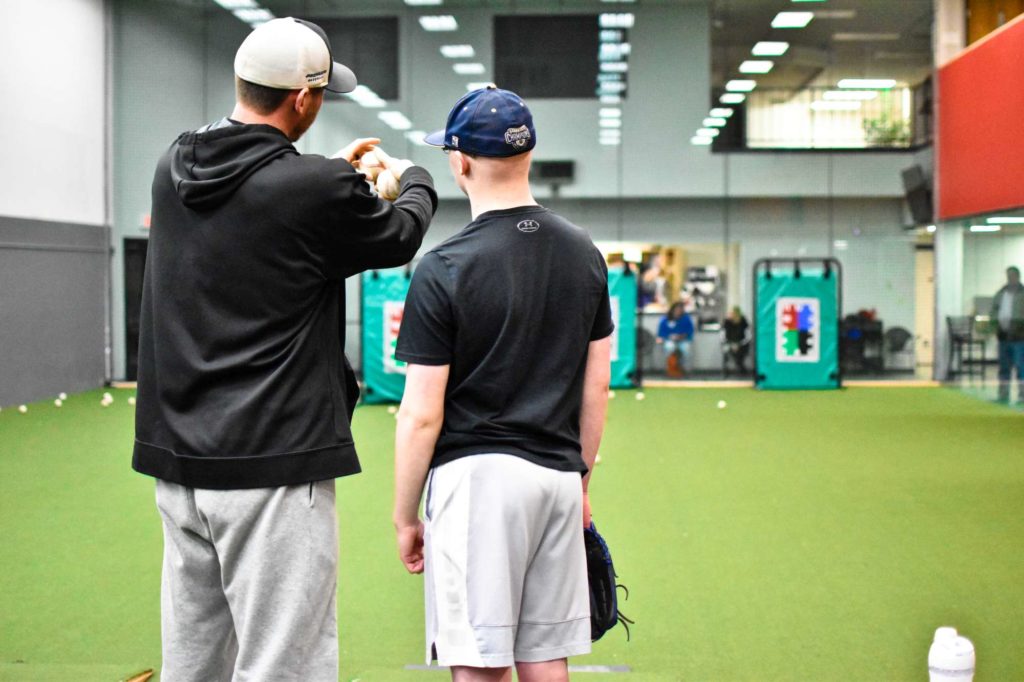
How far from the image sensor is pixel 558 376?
2.24 meters

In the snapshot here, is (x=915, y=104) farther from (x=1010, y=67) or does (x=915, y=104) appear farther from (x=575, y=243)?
(x=575, y=243)

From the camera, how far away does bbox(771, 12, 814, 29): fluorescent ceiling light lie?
51.4 feet

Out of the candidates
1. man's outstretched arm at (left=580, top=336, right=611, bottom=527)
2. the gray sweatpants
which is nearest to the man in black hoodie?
the gray sweatpants

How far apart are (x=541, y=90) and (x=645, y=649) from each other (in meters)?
12.9

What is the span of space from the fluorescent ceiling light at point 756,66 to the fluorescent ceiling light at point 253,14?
6.82 m

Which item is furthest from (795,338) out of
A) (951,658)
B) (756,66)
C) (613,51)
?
(951,658)

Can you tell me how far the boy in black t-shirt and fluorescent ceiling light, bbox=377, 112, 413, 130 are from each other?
14.2 meters

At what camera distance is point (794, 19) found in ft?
51.4

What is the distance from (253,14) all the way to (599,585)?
49.5ft

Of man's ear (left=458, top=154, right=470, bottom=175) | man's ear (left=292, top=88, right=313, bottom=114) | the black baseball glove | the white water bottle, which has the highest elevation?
man's ear (left=292, top=88, right=313, bottom=114)

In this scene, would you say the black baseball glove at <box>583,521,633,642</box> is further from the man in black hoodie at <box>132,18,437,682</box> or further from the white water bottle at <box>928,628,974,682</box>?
the white water bottle at <box>928,628,974,682</box>

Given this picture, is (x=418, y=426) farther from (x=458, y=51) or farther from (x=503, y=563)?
(x=458, y=51)

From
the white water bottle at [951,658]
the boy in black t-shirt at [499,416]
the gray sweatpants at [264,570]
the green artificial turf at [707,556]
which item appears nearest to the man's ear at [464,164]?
the boy in black t-shirt at [499,416]

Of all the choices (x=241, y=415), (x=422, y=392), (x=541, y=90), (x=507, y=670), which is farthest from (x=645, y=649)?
(x=541, y=90)
